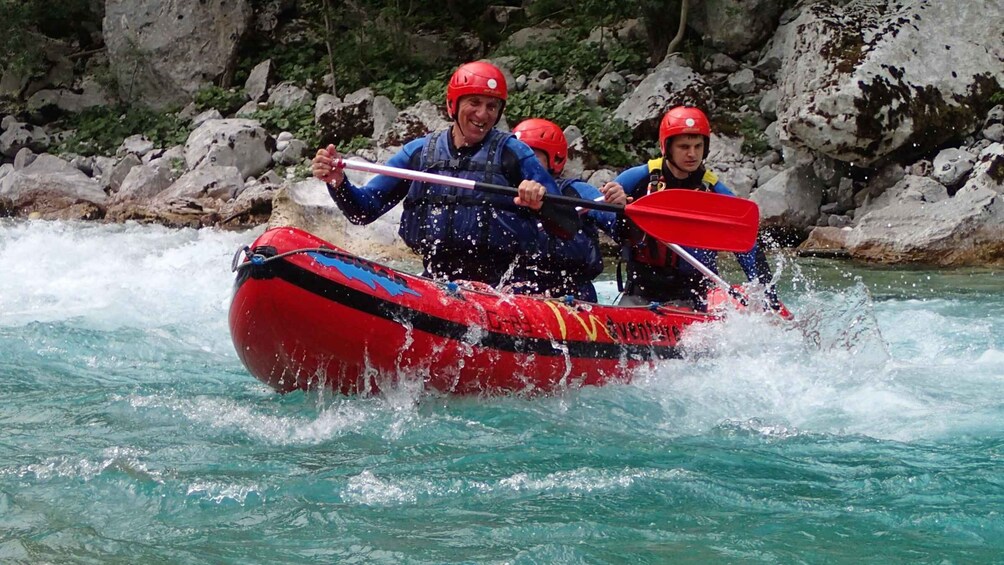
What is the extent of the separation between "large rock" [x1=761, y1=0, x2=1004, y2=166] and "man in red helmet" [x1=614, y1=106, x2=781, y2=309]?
483 centimetres

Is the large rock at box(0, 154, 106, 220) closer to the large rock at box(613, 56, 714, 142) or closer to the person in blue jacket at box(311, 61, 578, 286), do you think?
the large rock at box(613, 56, 714, 142)

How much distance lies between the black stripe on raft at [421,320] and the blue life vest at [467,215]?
50cm

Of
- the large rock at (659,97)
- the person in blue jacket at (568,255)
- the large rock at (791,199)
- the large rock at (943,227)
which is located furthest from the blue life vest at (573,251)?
the large rock at (659,97)

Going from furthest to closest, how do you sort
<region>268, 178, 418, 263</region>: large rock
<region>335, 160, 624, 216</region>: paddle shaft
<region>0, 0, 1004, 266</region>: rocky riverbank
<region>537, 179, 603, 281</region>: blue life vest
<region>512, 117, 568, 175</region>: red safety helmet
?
<region>268, 178, 418, 263</region>: large rock → <region>0, 0, 1004, 266</region>: rocky riverbank → <region>512, 117, 568, 175</region>: red safety helmet → <region>537, 179, 603, 281</region>: blue life vest → <region>335, 160, 624, 216</region>: paddle shaft

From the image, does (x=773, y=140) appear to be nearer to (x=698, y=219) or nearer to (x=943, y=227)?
(x=943, y=227)

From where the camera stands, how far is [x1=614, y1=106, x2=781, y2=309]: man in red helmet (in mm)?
5238

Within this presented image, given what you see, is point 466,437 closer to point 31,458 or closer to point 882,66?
point 31,458

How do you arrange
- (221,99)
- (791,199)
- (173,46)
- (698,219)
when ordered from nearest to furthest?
(698,219), (791,199), (221,99), (173,46)

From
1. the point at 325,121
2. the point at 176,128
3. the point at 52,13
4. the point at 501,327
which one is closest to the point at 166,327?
the point at 501,327

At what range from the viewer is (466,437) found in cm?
385

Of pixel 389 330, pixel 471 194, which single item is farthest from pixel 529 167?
pixel 389 330

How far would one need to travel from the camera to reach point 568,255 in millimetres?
4969

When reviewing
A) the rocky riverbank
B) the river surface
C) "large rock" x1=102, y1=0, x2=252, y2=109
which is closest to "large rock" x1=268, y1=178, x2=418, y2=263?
the rocky riverbank

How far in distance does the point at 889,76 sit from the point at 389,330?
7.31m
